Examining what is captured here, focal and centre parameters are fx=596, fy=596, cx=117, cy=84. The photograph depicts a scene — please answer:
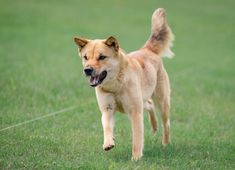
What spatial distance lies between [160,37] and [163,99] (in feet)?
3.71

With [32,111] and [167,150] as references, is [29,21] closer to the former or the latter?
[32,111]

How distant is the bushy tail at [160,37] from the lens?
9.75 m

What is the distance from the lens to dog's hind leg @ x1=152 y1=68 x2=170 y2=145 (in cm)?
927

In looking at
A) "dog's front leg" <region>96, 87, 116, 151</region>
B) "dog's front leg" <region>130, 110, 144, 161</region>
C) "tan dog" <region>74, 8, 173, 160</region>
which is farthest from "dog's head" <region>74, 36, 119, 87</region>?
"dog's front leg" <region>130, 110, 144, 161</region>

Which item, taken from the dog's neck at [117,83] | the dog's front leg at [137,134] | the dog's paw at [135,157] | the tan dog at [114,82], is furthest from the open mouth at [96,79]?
the dog's paw at [135,157]

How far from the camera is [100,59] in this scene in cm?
766

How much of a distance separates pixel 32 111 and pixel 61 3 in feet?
85.8

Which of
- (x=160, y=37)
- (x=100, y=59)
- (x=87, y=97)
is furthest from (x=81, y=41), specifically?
(x=87, y=97)

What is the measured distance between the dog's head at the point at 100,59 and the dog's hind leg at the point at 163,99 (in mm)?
1644

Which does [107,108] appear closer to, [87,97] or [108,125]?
[108,125]

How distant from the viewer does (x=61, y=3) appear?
118ft

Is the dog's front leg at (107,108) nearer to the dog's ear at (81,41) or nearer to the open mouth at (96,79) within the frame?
the open mouth at (96,79)

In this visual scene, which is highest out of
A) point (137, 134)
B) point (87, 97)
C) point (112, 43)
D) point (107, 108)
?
point (112, 43)

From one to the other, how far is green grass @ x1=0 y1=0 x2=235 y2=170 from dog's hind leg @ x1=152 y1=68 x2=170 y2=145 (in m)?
0.19
